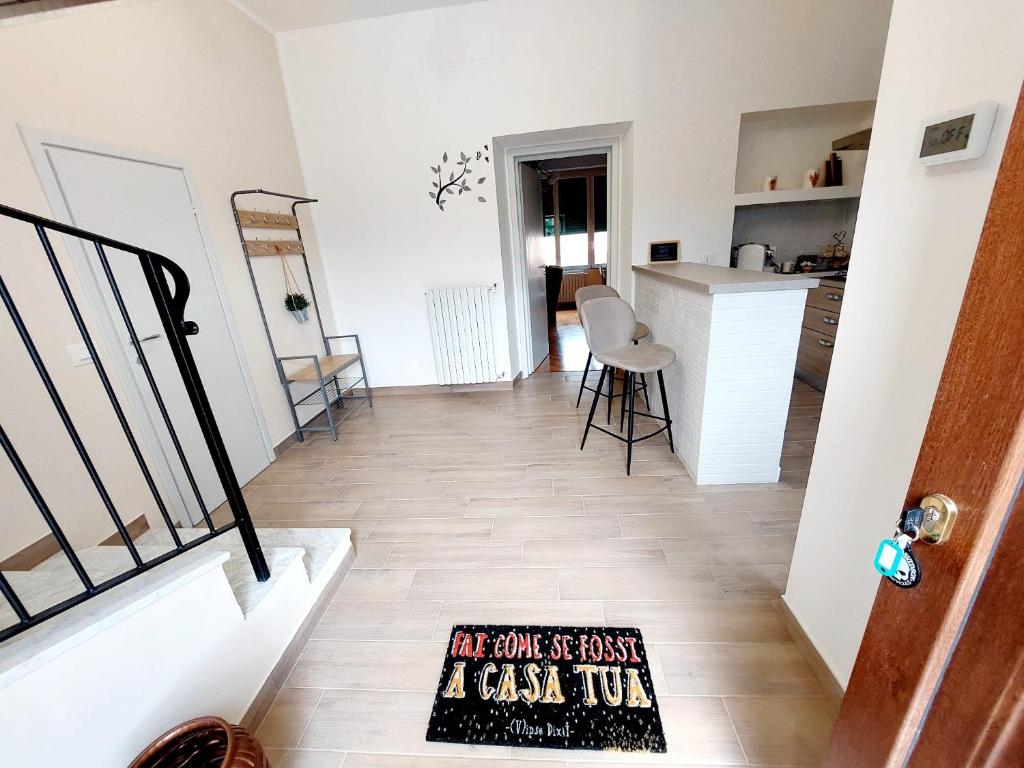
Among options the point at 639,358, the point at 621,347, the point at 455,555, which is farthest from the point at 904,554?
the point at 621,347

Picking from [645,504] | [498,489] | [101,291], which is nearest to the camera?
[101,291]

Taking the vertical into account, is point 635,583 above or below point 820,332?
below

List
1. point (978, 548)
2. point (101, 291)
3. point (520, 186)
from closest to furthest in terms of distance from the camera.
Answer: point (978, 548)
point (101, 291)
point (520, 186)

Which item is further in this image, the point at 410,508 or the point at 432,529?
the point at 410,508

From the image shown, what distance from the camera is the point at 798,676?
4.47 feet

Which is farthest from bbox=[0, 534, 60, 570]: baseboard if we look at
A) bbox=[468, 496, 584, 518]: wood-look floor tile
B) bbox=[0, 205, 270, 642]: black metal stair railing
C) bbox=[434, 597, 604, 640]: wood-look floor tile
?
Answer: bbox=[468, 496, 584, 518]: wood-look floor tile

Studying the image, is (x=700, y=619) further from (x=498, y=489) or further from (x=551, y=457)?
(x=551, y=457)

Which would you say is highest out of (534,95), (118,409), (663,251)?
(534,95)

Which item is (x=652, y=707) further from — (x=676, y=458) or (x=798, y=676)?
(x=676, y=458)

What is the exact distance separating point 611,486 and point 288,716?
1800 mm

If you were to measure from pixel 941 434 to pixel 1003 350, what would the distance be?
0.14 metres

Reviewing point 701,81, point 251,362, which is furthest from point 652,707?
point 701,81

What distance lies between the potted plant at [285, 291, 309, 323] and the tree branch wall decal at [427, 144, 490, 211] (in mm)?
1464

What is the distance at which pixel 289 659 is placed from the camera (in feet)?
5.05
